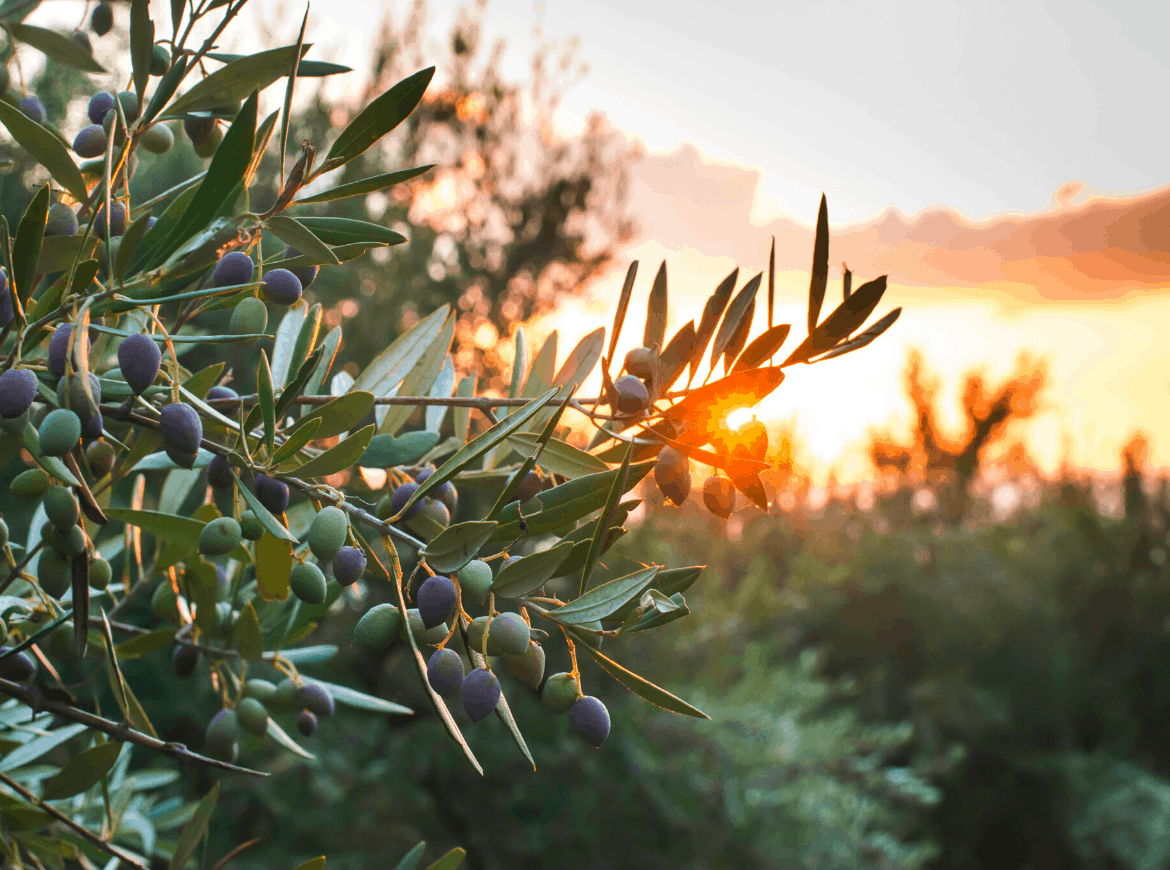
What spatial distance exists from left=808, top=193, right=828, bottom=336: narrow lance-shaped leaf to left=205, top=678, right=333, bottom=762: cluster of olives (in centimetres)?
27

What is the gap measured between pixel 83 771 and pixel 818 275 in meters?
0.37

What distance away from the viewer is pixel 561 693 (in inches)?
10.4

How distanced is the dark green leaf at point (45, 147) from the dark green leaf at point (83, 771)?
231 mm

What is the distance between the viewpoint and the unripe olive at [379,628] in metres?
0.24

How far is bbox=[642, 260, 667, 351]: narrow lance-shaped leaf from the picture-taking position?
291 millimetres

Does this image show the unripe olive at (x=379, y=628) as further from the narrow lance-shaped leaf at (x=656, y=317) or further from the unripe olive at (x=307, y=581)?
the narrow lance-shaped leaf at (x=656, y=317)

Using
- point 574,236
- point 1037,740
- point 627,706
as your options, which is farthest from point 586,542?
point 1037,740

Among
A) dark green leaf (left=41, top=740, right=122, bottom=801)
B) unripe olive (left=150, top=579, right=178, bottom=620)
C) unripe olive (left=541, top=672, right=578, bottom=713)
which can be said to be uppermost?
unripe olive (left=541, top=672, right=578, bottom=713)

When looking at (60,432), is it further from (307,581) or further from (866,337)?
(866,337)

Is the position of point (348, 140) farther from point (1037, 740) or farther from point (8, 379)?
point (1037, 740)

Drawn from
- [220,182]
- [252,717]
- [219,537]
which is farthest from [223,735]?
[220,182]

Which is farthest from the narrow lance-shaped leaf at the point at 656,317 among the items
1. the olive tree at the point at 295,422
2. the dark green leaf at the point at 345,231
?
the dark green leaf at the point at 345,231

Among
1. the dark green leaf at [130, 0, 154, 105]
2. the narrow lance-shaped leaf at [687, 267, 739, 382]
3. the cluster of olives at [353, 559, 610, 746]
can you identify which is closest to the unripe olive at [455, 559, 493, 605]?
the cluster of olives at [353, 559, 610, 746]

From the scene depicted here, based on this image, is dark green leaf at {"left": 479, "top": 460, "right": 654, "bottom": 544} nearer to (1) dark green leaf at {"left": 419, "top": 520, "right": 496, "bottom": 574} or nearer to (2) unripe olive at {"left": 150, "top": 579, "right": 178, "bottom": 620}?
(1) dark green leaf at {"left": 419, "top": 520, "right": 496, "bottom": 574}
